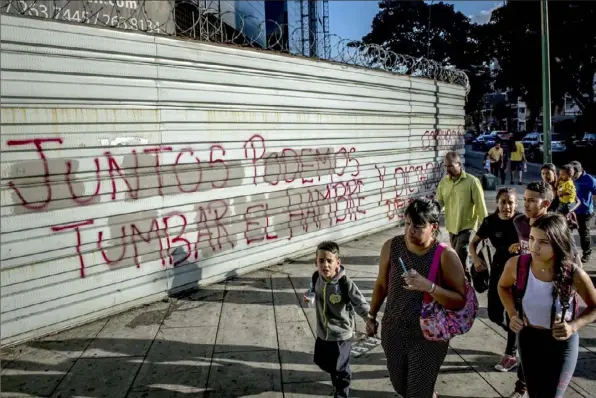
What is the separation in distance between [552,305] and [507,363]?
5.82 feet

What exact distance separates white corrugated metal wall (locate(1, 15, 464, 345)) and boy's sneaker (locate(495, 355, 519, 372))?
410 cm

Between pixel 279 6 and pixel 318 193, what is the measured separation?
2708cm

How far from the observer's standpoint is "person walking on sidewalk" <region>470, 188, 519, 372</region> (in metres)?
4.46

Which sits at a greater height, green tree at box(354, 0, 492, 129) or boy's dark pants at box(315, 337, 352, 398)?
green tree at box(354, 0, 492, 129)

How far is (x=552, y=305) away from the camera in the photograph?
296 centimetres

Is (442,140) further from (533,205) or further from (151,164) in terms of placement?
(533,205)

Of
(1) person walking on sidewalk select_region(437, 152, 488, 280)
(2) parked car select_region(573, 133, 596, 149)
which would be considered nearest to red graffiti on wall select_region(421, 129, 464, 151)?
(1) person walking on sidewalk select_region(437, 152, 488, 280)

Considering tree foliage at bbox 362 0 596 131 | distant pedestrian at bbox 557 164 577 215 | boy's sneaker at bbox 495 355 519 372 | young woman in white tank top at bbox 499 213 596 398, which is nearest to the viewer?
young woman in white tank top at bbox 499 213 596 398

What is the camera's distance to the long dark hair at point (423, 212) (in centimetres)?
306

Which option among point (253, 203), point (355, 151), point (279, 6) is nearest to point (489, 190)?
point (355, 151)

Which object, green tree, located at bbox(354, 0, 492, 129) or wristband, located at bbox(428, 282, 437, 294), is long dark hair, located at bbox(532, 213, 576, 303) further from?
green tree, located at bbox(354, 0, 492, 129)

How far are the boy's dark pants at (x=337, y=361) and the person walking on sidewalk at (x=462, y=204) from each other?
2770 millimetres

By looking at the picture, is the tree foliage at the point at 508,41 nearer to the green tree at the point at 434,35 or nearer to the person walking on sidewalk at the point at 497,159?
the green tree at the point at 434,35

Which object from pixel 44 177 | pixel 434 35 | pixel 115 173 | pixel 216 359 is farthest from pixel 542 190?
pixel 434 35
